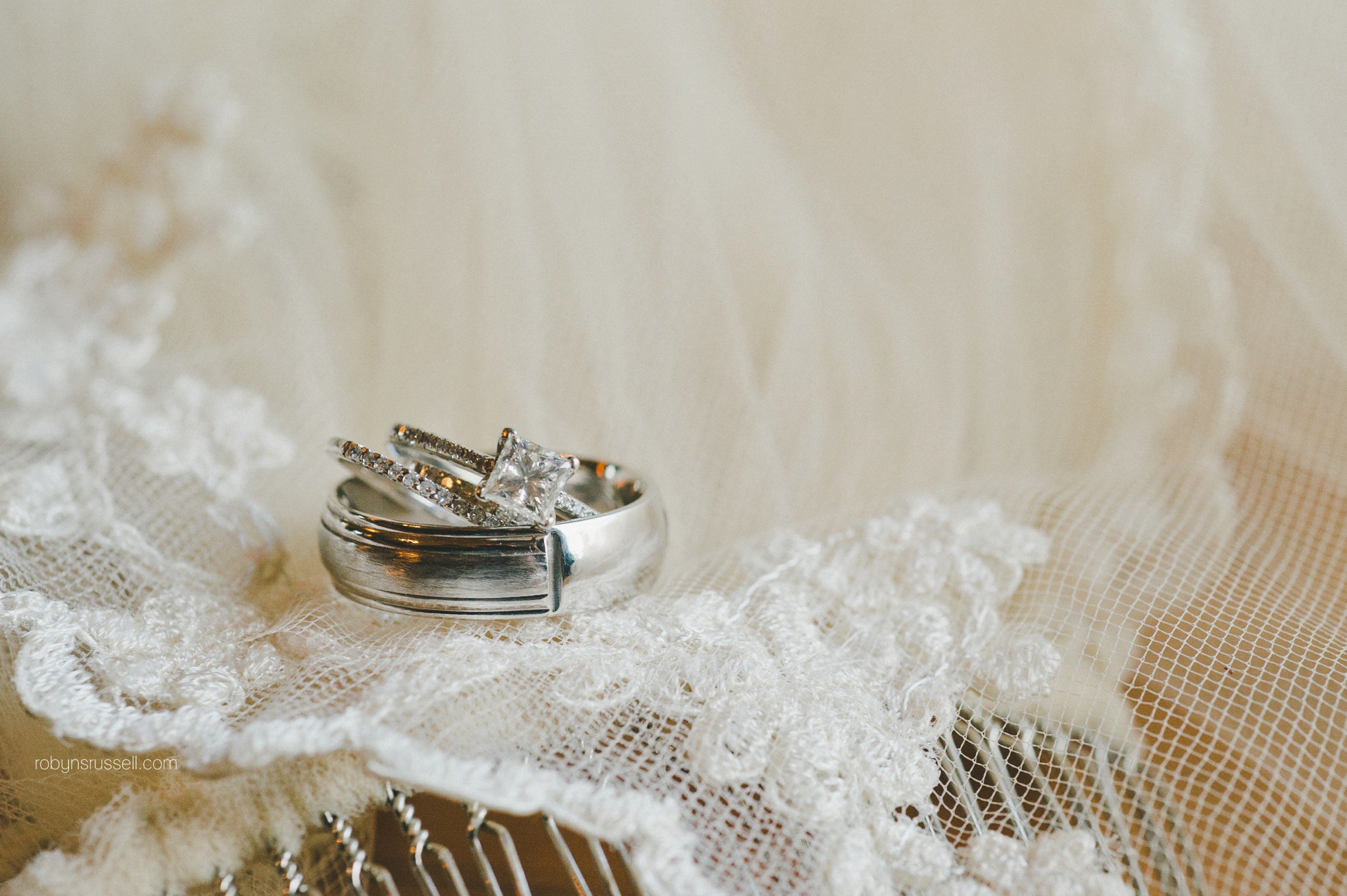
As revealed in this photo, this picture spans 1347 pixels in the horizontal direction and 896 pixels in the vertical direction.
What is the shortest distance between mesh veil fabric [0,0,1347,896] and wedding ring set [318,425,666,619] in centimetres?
3

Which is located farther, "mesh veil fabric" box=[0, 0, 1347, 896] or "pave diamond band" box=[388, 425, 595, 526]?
"pave diamond band" box=[388, 425, 595, 526]

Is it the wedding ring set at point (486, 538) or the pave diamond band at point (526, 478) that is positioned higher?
the pave diamond band at point (526, 478)

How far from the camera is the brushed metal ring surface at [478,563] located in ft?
1.78

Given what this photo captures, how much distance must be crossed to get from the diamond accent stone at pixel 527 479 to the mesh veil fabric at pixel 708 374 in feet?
0.26

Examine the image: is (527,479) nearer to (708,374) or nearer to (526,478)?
(526,478)

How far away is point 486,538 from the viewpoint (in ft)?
1.78

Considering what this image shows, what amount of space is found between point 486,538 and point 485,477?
0.27 ft

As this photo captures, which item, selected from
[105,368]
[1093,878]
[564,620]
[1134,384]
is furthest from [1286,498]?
[105,368]

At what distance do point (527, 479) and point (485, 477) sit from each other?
4 cm

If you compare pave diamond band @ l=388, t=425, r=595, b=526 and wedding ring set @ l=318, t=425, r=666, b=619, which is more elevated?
pave diamond band @ l=388, t=425, r=595, b=526

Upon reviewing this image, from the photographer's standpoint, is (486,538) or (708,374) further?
(708,374)

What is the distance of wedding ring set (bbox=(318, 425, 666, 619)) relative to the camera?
543 millimetres

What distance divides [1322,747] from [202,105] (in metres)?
0.97

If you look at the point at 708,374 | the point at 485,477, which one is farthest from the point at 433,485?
the point at 708,374
